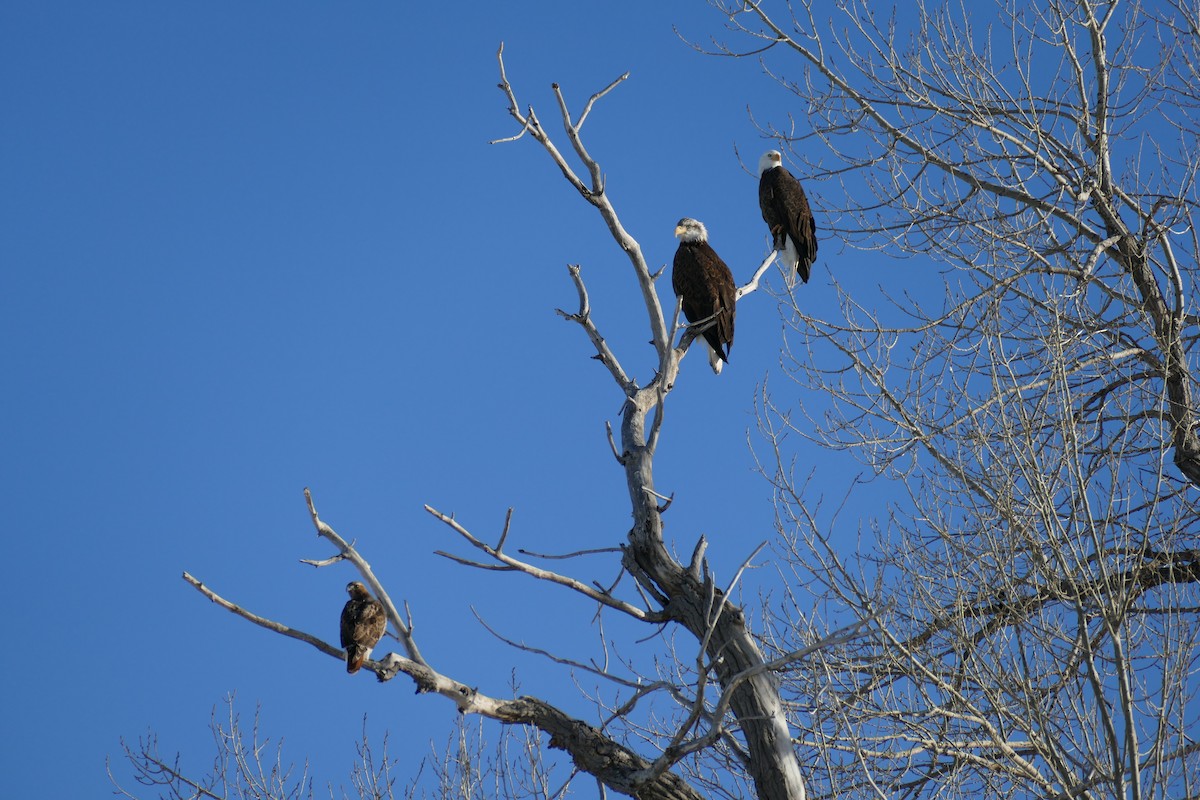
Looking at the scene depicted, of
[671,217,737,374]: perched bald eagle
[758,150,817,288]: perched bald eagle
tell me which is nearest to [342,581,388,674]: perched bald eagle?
[671,217,737,374]: perched bald eagle

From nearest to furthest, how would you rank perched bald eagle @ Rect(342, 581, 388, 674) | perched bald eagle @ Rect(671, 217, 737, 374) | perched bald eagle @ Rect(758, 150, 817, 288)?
perched bald eagle @ Rect(342, 581, 388, 674) < perched bald eagle @ Rect(671, 217, 737, 374) < perched bald eagle @ Rect(758, 150, 817, 288)

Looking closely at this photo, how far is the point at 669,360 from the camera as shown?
5.00 m

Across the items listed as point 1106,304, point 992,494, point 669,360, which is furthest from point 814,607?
point 1106,304

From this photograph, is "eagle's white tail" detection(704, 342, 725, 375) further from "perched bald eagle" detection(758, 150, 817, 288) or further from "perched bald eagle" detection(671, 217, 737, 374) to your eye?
"perched bald eagle" detection(758, 150, 817, 288)

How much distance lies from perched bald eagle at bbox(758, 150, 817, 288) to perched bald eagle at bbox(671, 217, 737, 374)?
168cm

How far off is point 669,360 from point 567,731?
59.8 inches

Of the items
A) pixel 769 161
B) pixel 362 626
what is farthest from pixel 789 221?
pixel 362 626

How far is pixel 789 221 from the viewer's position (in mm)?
9406

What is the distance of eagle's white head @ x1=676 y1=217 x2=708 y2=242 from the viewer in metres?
7.83

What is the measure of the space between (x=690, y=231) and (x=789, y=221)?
178 centimetres

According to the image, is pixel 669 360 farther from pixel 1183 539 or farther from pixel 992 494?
pixel 1183 539

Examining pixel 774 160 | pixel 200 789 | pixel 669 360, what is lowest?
pixel 200 789

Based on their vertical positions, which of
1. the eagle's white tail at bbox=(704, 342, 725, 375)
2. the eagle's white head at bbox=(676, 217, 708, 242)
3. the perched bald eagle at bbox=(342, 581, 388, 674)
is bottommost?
the perched bald eagle at bbox=(342, 581, 388, 674)

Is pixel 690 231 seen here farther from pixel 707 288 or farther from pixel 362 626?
pixel 362 626
